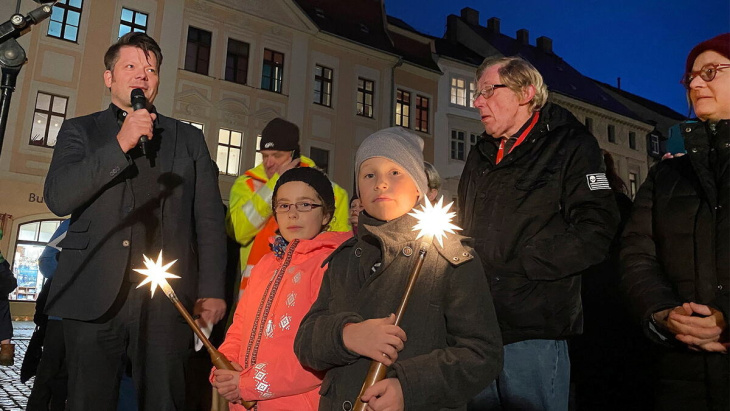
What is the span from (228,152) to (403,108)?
7.94m

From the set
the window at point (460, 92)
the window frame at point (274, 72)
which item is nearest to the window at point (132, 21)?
the window frame at point (274, 72)

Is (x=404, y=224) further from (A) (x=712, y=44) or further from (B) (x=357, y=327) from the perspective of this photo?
(A) (x=712, y=44)

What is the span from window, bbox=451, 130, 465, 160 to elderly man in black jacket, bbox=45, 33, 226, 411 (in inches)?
869

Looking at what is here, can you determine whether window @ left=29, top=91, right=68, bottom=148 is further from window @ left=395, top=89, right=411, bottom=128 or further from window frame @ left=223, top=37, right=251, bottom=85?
window @ left=395, top=89, right=411, bottom=128

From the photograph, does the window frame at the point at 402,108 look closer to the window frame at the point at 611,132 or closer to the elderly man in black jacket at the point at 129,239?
the window frame at the point at 611,132

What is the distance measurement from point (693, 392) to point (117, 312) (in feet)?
7.13

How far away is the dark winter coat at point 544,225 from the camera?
2107 mm

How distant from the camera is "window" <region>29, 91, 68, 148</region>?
15258 millimetres

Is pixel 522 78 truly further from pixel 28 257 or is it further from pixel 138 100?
pixel 28 257

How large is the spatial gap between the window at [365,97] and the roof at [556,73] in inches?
421

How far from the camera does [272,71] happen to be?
1955 centimetres

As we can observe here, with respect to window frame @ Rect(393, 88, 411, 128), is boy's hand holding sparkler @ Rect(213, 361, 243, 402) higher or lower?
lower

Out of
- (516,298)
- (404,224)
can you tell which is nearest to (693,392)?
(516,298)

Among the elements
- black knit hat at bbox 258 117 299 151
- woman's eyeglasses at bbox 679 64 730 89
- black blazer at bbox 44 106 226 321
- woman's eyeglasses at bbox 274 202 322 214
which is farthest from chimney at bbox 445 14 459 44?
woman's eyeglasses at bbox 679 64 730 89
